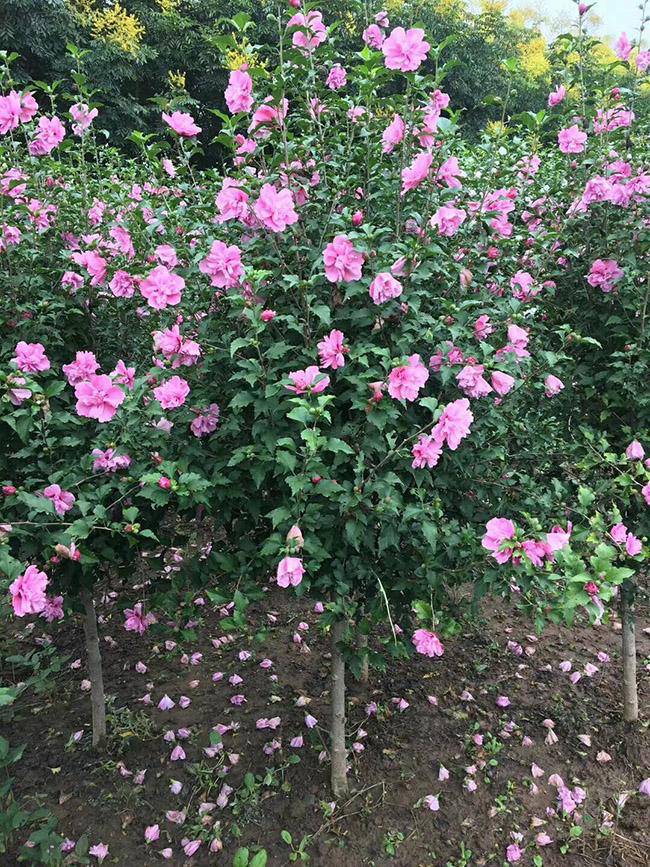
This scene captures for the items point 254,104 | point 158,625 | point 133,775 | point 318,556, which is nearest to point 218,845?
point 133,775

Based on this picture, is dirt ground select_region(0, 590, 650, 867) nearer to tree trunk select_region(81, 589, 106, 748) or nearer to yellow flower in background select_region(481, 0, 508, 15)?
tree trunk select_region(81, 589, 106, 748)

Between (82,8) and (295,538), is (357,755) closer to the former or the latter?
(295,538)

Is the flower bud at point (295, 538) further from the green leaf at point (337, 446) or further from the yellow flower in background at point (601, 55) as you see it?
the yellow flower in background at point (601, 55)

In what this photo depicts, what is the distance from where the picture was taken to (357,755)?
8.57 ft

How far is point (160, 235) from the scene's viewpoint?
83.8 inches

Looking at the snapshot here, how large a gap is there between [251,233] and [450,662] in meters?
2.39

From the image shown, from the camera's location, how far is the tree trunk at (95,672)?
259 cm

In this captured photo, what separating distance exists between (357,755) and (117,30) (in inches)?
409

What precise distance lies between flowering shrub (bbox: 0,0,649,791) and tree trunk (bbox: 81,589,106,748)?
35cm

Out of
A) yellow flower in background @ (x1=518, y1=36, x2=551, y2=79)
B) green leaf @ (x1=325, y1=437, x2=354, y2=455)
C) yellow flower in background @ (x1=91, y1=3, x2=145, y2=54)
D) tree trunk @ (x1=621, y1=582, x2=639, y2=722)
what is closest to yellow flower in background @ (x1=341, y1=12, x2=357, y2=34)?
green leaf @ (x1=325, y1=437, x2=354, y2=455)

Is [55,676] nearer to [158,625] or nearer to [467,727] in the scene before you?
[158,625]

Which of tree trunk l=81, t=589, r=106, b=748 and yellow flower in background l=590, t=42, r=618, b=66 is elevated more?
yellow flower in background l=590, t=42, r=618, b=66

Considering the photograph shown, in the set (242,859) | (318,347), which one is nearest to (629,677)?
(242,859)

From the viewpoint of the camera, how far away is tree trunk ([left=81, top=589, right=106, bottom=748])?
2585 mm
